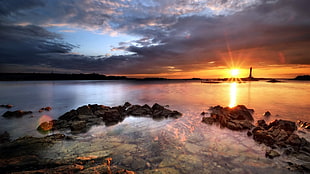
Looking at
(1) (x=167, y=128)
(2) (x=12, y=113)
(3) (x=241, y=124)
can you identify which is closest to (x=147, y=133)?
(1) (x=167, y=128)

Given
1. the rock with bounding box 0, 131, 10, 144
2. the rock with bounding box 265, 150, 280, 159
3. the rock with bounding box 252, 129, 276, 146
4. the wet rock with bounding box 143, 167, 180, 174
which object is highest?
the rock with bounding box 252, 129, 276, 146

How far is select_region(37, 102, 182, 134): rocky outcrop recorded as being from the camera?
35.4 feet

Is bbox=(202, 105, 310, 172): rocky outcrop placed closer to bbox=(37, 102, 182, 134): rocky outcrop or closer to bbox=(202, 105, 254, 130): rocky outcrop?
bbox=(202, 105, 254, 130): rocky outcrop

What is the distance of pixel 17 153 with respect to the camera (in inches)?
253

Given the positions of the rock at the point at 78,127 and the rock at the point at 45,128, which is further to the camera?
the rock at the point at 78,127

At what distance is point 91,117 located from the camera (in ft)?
43.7

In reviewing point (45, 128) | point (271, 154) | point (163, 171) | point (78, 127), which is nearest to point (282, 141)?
point (271, 154)

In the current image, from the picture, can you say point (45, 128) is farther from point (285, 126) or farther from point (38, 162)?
point (285, 126)

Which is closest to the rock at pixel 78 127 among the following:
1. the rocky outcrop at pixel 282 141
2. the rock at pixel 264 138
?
the rocky outcrop at pixel 282 141

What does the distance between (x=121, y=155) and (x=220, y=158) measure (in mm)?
4839

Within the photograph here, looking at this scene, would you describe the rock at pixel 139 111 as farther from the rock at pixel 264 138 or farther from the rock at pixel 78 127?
the rock at pixel 264 138

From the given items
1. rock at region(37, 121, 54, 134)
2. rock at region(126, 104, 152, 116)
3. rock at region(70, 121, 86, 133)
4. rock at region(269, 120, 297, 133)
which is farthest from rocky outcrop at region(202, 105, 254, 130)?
rock at region(37, 121, 54, 134)

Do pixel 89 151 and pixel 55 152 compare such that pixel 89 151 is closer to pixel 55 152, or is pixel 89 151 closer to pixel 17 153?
pixel 55 152

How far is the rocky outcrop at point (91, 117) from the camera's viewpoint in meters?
10.8
